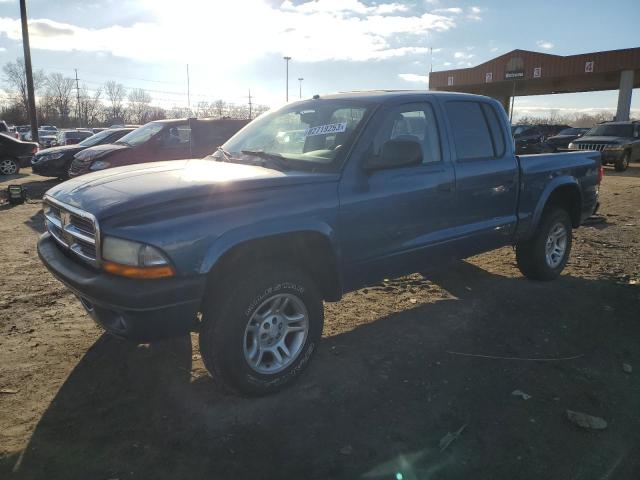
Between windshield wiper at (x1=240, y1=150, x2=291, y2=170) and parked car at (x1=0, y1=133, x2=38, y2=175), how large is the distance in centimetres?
1483

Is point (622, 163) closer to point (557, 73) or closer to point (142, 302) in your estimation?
point (142, 302)

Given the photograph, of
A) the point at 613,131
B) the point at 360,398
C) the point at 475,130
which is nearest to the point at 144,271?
the point at 360,398

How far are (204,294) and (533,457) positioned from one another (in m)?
2.05

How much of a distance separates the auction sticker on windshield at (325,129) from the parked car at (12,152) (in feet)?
49.8

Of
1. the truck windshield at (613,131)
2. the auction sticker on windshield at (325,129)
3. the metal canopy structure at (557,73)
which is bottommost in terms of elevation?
the auction sticker on windshield at (325,129)

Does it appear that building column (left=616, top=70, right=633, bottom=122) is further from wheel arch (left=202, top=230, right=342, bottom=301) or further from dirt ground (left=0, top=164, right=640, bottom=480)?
wheel arch (left=202, top=230, right=342, bottom=301)

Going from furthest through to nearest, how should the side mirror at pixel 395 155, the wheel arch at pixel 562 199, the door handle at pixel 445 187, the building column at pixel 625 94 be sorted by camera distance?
1. the building column at pixel 625 94
2. the wheel arch at pixel 562 199
3. the door handle at pixel 445 187
4. the side mirror at pixel 395 155

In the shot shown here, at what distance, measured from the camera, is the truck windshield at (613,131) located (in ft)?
61.1

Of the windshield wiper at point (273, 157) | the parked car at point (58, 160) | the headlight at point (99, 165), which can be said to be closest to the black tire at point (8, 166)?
the parked car at point (58, 160)

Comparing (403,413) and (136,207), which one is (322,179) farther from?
(403,413)

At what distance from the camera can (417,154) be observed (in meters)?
3.41

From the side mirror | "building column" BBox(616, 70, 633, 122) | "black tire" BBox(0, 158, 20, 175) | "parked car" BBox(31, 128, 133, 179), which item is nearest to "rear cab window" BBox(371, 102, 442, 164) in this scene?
the side mirror

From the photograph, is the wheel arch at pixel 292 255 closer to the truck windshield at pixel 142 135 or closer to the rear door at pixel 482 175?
the rear door at pixel 482 175

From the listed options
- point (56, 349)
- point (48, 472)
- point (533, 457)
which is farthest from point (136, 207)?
point (533, 457)
